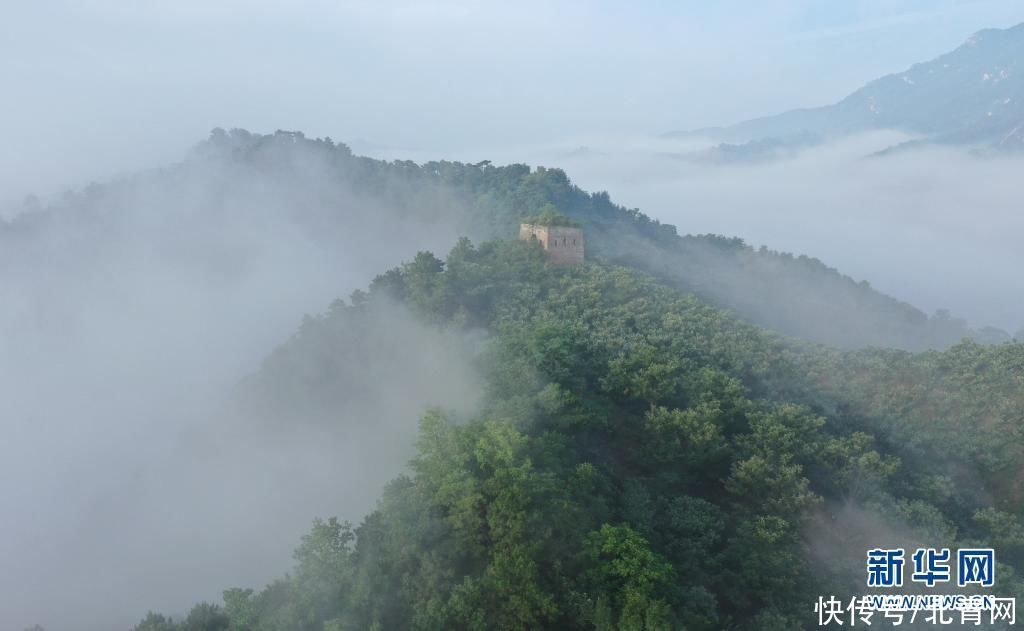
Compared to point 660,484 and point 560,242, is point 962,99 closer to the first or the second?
point 560,242

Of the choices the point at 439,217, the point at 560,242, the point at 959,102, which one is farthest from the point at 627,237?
the point at 959,102

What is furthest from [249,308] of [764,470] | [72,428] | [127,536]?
[764,470]

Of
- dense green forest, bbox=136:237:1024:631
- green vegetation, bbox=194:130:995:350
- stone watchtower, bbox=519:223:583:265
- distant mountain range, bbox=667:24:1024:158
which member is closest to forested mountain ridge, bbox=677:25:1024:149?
distant mountain range, bbox=667:24:1024:158

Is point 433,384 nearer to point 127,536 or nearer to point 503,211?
point 127,536

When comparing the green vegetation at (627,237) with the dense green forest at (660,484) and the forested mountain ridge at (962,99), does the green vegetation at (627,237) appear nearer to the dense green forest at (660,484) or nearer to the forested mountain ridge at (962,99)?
the dense green forest at (660,484)

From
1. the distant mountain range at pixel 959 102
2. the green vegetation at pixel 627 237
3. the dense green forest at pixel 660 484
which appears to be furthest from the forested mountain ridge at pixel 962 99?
the dense green forest at pixel 660 484

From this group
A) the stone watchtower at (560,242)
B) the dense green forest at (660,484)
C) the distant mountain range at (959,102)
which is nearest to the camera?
the dense green forest at (660,484)
